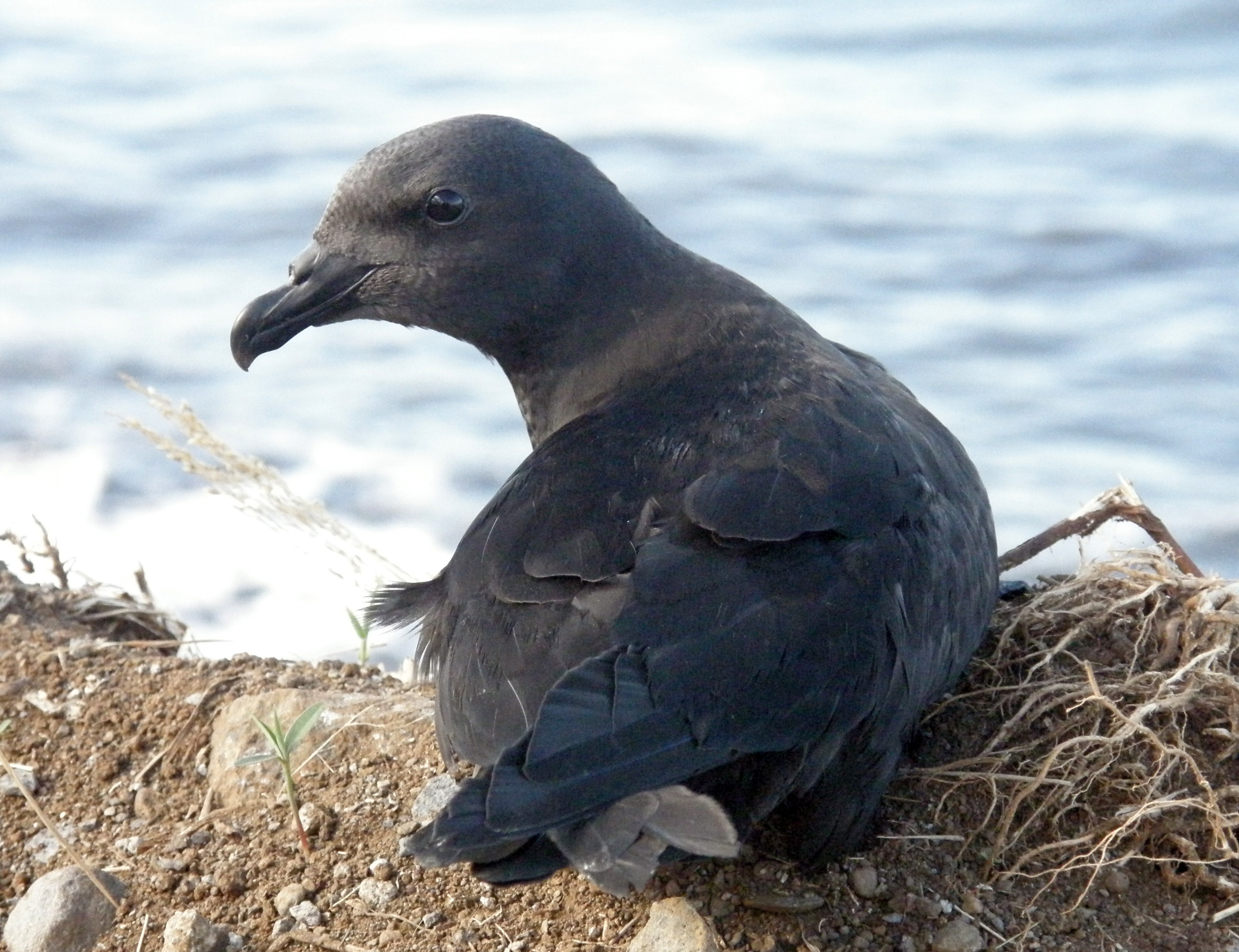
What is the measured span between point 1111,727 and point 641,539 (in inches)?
41.7

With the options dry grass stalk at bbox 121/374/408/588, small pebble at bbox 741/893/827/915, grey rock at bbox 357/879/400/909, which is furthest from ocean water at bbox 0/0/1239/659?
small pebble at bbox 741/893/827/915

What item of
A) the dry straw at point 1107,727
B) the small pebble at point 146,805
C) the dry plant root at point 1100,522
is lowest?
the small pebble at point 146,805

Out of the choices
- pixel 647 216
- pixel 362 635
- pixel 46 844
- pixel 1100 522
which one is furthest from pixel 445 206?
pixel 647 216

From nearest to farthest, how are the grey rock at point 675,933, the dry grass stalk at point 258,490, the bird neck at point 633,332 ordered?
the grey rock at point 675,933, the bird neck at point 633,332, the dry grass stalk at point 258,490

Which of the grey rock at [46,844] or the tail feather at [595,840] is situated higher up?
the tail feather at [595,840]

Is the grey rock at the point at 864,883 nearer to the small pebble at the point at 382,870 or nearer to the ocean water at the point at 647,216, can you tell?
the small pebble at the point at 382,870

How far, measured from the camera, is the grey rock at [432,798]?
9.57ft

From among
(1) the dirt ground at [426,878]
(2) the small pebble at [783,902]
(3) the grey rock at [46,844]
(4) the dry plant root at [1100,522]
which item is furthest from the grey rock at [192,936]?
(4) the dry plant root at [1100,522]

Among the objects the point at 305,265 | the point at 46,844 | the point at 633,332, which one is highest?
the point at 305,265

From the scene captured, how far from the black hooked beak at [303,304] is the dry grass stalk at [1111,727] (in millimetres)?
1496

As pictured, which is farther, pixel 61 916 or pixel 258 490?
pixel 258 490

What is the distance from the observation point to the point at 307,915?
2.72 metres

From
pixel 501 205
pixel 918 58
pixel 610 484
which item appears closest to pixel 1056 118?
pixel 918 58

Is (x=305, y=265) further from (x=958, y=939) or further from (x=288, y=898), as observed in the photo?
(x=958, y=939)
